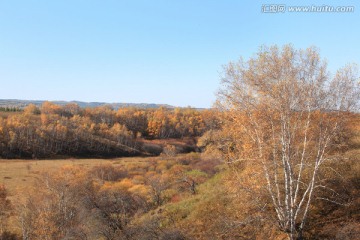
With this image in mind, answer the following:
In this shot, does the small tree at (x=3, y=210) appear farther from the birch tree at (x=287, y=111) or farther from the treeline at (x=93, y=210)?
the birch tree at (x=287, y=111)

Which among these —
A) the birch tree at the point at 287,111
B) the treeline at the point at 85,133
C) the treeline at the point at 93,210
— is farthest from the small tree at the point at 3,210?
the treeline at the point at 85,133

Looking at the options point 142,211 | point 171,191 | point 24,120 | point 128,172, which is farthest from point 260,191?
point 24,120

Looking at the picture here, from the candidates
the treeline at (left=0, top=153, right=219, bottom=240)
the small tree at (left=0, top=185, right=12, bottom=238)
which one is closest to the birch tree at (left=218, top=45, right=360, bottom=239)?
the treeline at (left=0, top=153, right=219, bottom=240)

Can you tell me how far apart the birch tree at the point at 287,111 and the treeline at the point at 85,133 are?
7777cm

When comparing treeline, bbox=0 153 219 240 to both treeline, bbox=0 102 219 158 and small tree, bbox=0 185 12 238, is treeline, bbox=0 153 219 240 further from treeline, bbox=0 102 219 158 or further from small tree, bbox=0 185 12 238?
treeline, bbox=0 102 219 158

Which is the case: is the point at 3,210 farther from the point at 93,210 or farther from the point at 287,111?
the point at 287,111

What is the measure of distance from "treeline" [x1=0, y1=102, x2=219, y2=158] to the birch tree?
77767 millimetres

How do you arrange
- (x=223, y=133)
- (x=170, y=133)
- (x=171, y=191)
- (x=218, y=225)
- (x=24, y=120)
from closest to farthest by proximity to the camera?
(x=223, y=133), (x=218, y=225), (x=171, y=191), (x=24, y=120), (x=170, y=133)

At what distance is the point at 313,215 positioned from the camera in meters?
18.0

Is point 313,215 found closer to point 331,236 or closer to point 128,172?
point 331,236

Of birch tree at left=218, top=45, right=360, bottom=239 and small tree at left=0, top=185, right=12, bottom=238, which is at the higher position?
birch tree at left=218, top=45, right=360, bottom=239

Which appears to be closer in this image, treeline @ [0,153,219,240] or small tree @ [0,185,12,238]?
treeline @ [0,153,219,240]

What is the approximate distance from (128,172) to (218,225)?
6385cm

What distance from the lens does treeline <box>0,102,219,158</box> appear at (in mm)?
111875
